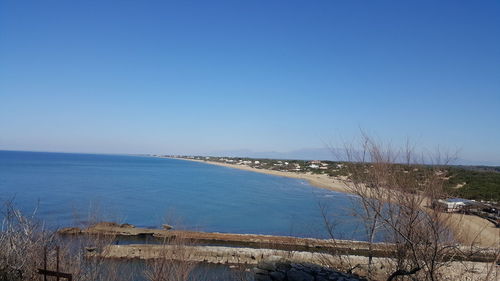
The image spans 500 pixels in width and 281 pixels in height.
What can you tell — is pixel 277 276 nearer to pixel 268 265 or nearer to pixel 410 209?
pixel 268 265

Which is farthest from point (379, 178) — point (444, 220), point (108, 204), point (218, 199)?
point (218, 199)

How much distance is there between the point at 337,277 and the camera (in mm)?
6656

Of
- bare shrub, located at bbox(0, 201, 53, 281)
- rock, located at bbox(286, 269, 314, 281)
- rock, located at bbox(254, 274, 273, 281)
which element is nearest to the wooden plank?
bare shrub, located at bbox(0, 201, 53, 281)

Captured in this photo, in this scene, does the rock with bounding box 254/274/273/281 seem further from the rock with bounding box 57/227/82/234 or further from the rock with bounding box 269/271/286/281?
the rock with bounding box 57/227/82/234

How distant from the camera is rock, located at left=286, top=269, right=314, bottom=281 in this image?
21.9 feet

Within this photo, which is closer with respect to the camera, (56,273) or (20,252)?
(56,273)

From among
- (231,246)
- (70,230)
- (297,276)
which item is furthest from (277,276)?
(70,230)

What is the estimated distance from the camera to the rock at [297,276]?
263 inches

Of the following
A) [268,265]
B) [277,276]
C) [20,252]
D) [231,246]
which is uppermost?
[20,252]

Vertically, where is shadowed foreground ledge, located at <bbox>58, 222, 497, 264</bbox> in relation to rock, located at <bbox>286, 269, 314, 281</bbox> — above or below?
below

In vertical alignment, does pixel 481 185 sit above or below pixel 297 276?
below

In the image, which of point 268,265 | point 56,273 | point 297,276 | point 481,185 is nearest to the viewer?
point 56,273

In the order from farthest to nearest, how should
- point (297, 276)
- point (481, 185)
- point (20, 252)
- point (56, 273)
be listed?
point (481, 185)
point (20, 252)
point (297, 276)
point (56, 273)

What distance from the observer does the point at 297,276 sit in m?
6.79
